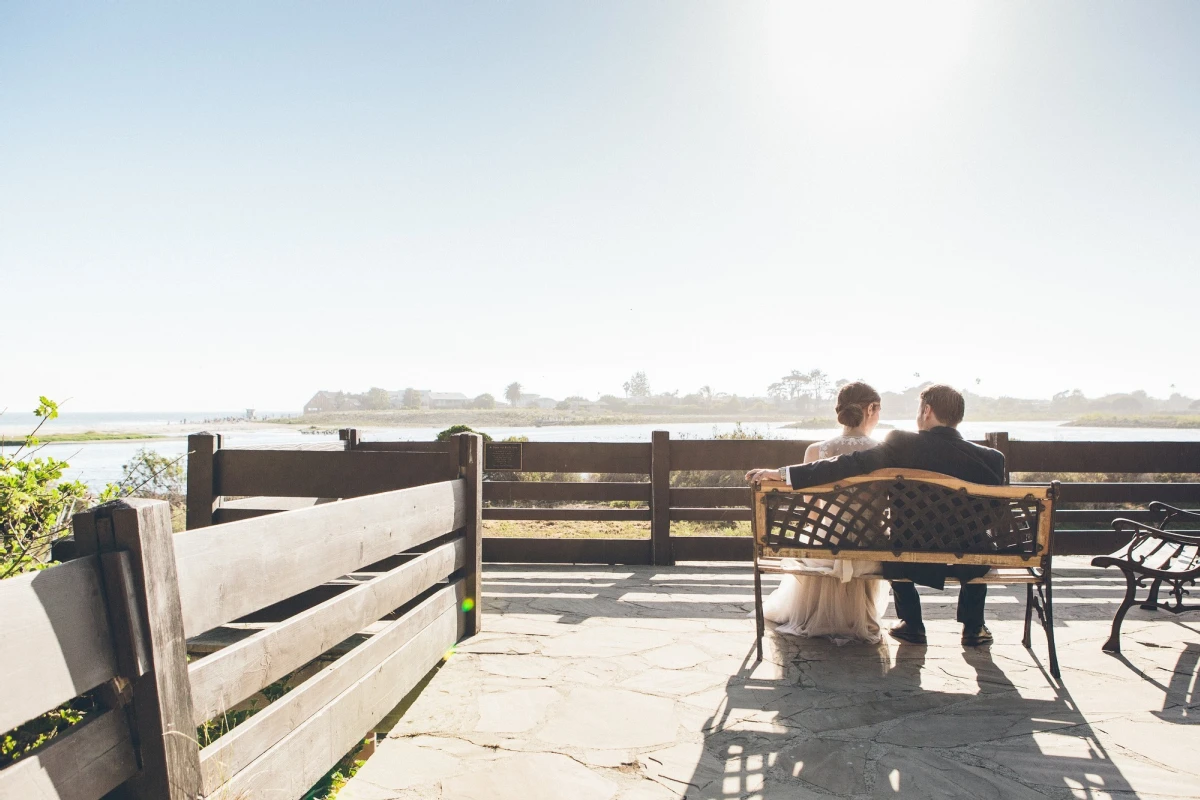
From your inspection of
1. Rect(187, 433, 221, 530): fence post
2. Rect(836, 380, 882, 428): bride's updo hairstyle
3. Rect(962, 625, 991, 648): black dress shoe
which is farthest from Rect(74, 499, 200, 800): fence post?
Rect(187, 433, 221, 530): fence post

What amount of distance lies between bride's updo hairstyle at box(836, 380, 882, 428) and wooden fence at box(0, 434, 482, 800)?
101 inches

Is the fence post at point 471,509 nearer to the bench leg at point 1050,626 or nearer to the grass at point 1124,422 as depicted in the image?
the bench leg at point 1050,626

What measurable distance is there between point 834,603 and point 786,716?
1.25 meters

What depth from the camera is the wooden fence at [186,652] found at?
143cm

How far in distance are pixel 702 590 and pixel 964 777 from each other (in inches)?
126

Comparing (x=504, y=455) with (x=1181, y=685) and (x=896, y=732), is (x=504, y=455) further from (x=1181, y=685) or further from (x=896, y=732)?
(x=1181, y=685)

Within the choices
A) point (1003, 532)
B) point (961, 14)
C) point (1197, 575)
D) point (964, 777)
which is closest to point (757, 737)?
point (964, 777)

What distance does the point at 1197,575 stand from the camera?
3.92 m

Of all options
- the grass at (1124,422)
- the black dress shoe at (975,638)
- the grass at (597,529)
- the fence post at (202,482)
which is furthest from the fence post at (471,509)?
the grass at (1124,422)

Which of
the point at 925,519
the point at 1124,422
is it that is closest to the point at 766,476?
the point at 925,519

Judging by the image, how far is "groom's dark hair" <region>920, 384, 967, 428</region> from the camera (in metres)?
4.02

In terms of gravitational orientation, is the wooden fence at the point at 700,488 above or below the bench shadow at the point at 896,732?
above

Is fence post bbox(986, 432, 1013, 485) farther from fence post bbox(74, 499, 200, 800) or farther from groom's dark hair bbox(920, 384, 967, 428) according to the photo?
fence post bbox(74, 499, 200, 800)

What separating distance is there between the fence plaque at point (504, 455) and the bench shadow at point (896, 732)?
3.17 m
